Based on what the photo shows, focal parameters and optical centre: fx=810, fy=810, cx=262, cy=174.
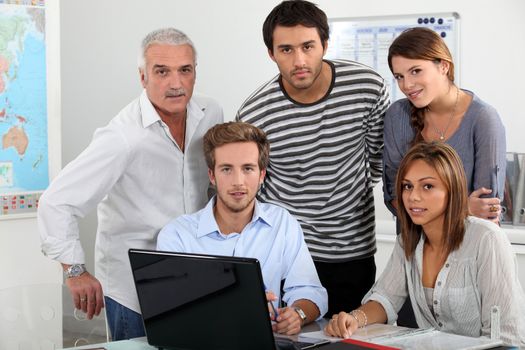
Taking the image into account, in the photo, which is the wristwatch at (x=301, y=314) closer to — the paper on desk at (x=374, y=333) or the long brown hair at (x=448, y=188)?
the paper on desk at (x=374, y=333)

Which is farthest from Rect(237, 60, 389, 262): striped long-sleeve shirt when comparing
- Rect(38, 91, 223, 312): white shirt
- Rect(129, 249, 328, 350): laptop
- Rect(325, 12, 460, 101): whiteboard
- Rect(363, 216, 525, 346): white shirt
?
Rect(325, 12, 460, 101): whiteboard

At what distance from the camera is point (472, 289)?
7.16ft

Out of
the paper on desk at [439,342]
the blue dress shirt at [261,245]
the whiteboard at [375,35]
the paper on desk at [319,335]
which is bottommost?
the paper on desk at [319,335]

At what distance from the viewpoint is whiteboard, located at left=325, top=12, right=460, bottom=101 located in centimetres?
410

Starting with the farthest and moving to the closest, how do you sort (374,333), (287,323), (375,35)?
1. (375,35)
2. (287,323)
3. (374,333)

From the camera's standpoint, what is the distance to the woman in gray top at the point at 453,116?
2400mm

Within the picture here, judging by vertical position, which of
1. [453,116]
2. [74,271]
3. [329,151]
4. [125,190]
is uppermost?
[453,116]

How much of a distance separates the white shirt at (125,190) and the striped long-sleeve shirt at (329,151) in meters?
0.27

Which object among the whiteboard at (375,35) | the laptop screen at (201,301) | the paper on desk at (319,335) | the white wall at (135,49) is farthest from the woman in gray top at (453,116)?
the white wall at (135,49)

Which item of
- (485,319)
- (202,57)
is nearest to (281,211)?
(485,319)

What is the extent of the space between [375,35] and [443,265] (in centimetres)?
226

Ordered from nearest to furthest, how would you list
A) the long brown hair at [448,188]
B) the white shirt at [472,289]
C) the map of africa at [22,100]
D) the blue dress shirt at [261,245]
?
the white shirt at [472,289] < the long brown hair at [448,188] < the blue dress shirt at [261,245] < the map of africa at [22,100]

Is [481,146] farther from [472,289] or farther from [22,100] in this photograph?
[22,100]

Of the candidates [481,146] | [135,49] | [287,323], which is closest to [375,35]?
[135,49]
